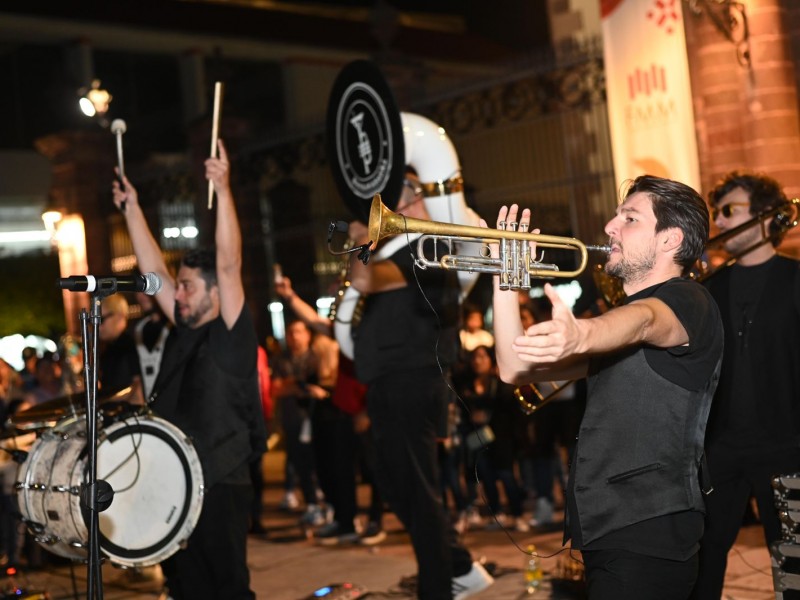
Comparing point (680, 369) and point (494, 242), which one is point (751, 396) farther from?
point (494, 242)

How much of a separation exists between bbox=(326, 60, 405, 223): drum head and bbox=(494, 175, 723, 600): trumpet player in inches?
82.7

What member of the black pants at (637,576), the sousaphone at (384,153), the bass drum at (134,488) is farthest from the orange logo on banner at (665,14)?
the black pants at (637,576)

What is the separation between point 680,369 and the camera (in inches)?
130

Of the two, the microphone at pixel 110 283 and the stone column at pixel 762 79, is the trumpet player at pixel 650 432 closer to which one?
the microphone at pixel 110 283

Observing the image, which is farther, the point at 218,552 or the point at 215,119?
the point at 215,119

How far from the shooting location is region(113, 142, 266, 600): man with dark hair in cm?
518

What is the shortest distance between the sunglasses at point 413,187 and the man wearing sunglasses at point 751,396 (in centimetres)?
151

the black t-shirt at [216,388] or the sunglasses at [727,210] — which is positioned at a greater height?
the sunglasses at [727,210]

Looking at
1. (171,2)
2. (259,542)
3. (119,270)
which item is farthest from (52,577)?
(171,2)

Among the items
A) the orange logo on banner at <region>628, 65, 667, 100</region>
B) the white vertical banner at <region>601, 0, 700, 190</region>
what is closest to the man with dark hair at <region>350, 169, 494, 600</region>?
the white vertical banner at <region>601, 0, 700, 190</region>

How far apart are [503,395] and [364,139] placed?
12.3 feet

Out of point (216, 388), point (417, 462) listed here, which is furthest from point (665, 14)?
point (216, 388)

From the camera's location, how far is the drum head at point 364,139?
213 inches

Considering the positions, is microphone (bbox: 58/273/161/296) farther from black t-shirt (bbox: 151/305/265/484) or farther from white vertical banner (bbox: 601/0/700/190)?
white vertical banner (bbox: 601/0/700/190)
